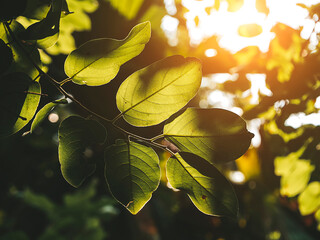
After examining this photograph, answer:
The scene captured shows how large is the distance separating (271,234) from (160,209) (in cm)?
181

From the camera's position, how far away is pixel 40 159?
3789 mm

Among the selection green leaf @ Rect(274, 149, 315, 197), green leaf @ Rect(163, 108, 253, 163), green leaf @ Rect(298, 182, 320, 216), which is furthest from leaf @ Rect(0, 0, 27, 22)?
green leaf @ Rect(298, 182, 320, 216)

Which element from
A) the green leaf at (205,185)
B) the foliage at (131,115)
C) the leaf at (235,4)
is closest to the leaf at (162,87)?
the foliage at (131,115)

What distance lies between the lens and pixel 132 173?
52 centimetres

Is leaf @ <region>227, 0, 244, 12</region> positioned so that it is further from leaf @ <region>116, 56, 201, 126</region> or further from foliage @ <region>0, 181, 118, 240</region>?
foliage @ <region>0, 181, 118, 240</region>

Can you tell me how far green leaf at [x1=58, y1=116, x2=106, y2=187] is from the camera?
0.49m

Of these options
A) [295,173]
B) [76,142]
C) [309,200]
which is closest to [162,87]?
[76,142]

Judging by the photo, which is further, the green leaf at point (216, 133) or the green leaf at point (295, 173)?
the green leaf at point (295, 173)

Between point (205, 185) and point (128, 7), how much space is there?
6.48 feet

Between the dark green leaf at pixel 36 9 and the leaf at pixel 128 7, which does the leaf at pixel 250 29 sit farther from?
the leaf at pixel 128 7

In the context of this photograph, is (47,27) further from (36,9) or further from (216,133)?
(216,133)

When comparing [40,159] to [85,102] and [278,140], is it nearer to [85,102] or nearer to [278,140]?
[85,102]

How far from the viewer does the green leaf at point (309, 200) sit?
1.17m

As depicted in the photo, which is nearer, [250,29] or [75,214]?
[250,29]
